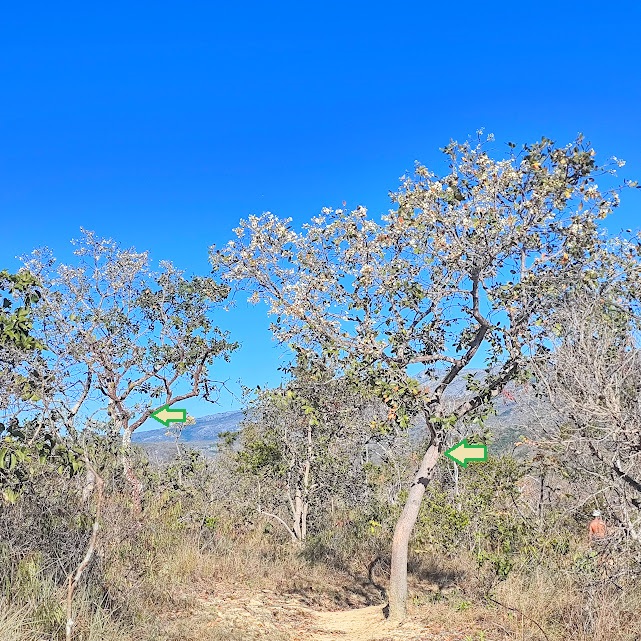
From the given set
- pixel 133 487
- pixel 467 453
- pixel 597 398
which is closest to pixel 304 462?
pixel 133 487

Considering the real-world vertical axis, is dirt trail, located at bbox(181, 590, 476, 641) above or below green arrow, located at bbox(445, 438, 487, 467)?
below

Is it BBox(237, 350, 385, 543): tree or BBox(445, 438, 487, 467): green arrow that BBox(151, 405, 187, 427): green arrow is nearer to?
BBox(237, 350, 385, 543): tree

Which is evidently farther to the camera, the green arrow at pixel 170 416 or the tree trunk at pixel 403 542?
the green arrow at pixel 170 416

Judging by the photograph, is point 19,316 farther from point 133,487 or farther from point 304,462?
point 304,462

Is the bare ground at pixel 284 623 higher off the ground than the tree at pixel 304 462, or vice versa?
the tree at pixel 304 462

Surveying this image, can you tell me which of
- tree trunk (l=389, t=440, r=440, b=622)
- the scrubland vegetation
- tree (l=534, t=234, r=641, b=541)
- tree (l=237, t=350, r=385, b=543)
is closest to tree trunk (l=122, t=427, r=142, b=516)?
the scrubland vegetation

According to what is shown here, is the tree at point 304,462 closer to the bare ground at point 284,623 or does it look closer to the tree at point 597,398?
the bare ground at point 284,623

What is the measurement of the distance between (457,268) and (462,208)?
2.79 ft

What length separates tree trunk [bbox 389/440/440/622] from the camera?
898cm

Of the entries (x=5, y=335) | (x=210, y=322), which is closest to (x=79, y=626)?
(x=5, y=335)

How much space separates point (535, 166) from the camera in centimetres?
843

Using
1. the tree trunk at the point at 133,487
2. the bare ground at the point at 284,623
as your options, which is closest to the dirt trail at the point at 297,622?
the bare ground at the point at 284,623

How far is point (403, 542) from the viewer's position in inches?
363

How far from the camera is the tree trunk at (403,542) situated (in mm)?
8977
